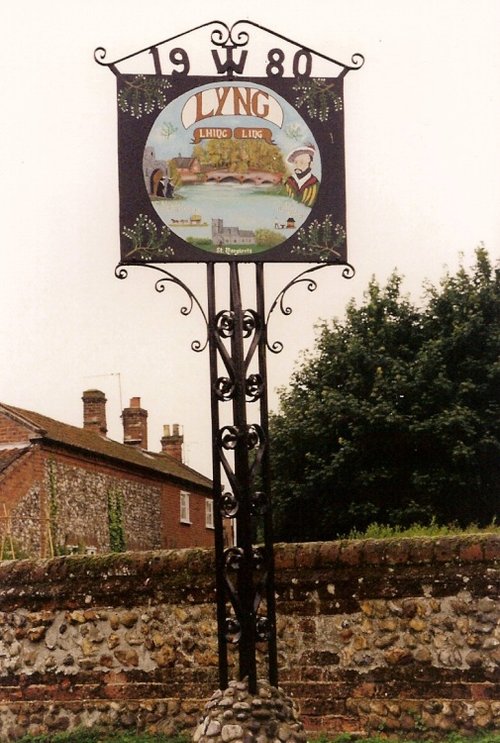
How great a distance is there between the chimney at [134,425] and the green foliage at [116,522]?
686cm

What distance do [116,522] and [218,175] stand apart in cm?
2515

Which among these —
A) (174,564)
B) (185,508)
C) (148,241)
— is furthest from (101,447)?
(148,241)

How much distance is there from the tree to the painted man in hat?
18446 millimetres

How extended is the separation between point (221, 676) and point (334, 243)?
3.50 m

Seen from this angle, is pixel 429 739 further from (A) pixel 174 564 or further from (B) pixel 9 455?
(B) pixel 9 455

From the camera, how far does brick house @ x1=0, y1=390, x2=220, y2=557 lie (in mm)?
27427

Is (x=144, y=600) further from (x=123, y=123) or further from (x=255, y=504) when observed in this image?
(x=123, y=123)

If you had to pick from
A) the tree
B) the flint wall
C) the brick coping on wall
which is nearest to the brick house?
the tree

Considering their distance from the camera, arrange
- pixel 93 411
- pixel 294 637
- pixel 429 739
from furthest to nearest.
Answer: pixel 93 411
pixel 294 637
pixel 429 739

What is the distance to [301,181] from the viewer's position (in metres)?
8.72

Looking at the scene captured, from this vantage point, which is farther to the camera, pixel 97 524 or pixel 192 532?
pixel 192 532

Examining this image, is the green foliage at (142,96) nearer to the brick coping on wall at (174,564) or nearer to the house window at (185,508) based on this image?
the brick coping on wall at (174,564)

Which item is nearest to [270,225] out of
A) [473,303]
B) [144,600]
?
[144,600]

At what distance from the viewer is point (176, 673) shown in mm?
10469
